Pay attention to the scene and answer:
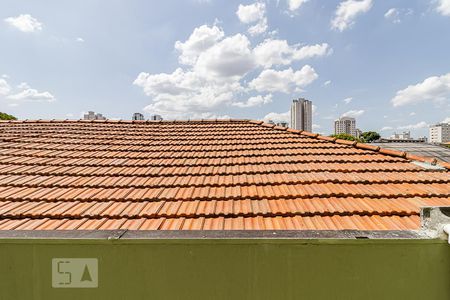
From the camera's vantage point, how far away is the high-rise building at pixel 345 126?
384 ft

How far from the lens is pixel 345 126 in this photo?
11738cm

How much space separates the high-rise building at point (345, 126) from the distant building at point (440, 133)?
7235 centimetres
